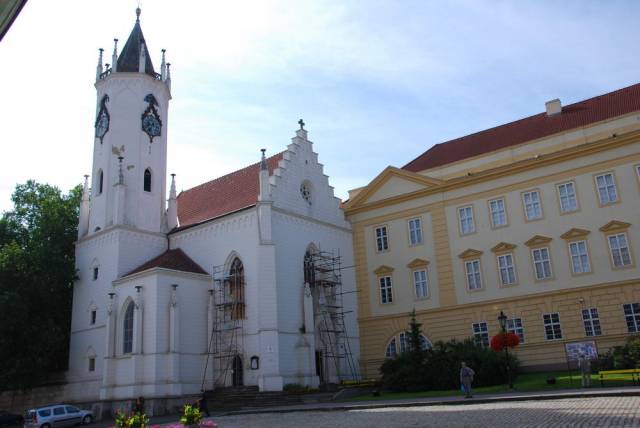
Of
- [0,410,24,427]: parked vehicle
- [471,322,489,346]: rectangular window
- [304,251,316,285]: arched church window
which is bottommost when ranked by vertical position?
[0,410,24,427]: parked vehicle

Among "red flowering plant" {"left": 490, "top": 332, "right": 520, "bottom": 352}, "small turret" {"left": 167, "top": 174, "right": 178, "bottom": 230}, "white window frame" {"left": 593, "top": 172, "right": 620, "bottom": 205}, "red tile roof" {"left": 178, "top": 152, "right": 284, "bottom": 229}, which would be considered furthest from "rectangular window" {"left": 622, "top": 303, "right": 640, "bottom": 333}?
"small turret" {"left": 167, "top": 174, "right": 178, "bottom": 230}

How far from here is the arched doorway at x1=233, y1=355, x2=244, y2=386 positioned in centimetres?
3131

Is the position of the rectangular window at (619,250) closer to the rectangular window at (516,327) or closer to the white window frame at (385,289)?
the rectangular window at (516,327)

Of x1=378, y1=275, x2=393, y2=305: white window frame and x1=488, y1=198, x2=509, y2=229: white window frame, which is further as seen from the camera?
x1=378, y1=275, x2=393, y2=305: white window frame

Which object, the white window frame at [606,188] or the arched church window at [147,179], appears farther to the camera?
the arched church window at [147,179]

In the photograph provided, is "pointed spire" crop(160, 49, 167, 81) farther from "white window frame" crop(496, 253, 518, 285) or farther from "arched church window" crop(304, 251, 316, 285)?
"white window frame" crop(496, 253, 518, 285)

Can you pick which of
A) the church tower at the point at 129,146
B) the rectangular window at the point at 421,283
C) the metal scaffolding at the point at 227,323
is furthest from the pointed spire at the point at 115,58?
the rectangular window at the point at 421,283

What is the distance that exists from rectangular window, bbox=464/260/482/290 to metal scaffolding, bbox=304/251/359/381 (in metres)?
7.29

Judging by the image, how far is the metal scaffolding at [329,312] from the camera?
1341 inches

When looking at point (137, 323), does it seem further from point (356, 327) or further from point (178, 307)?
point (356, 327)

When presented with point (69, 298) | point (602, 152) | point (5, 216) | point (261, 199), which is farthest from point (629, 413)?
point (5, 216)

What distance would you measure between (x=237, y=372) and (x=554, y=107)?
80.1 feet

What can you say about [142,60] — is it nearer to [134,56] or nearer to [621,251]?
[134,56]

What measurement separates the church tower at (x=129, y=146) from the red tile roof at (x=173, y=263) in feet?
8.29
